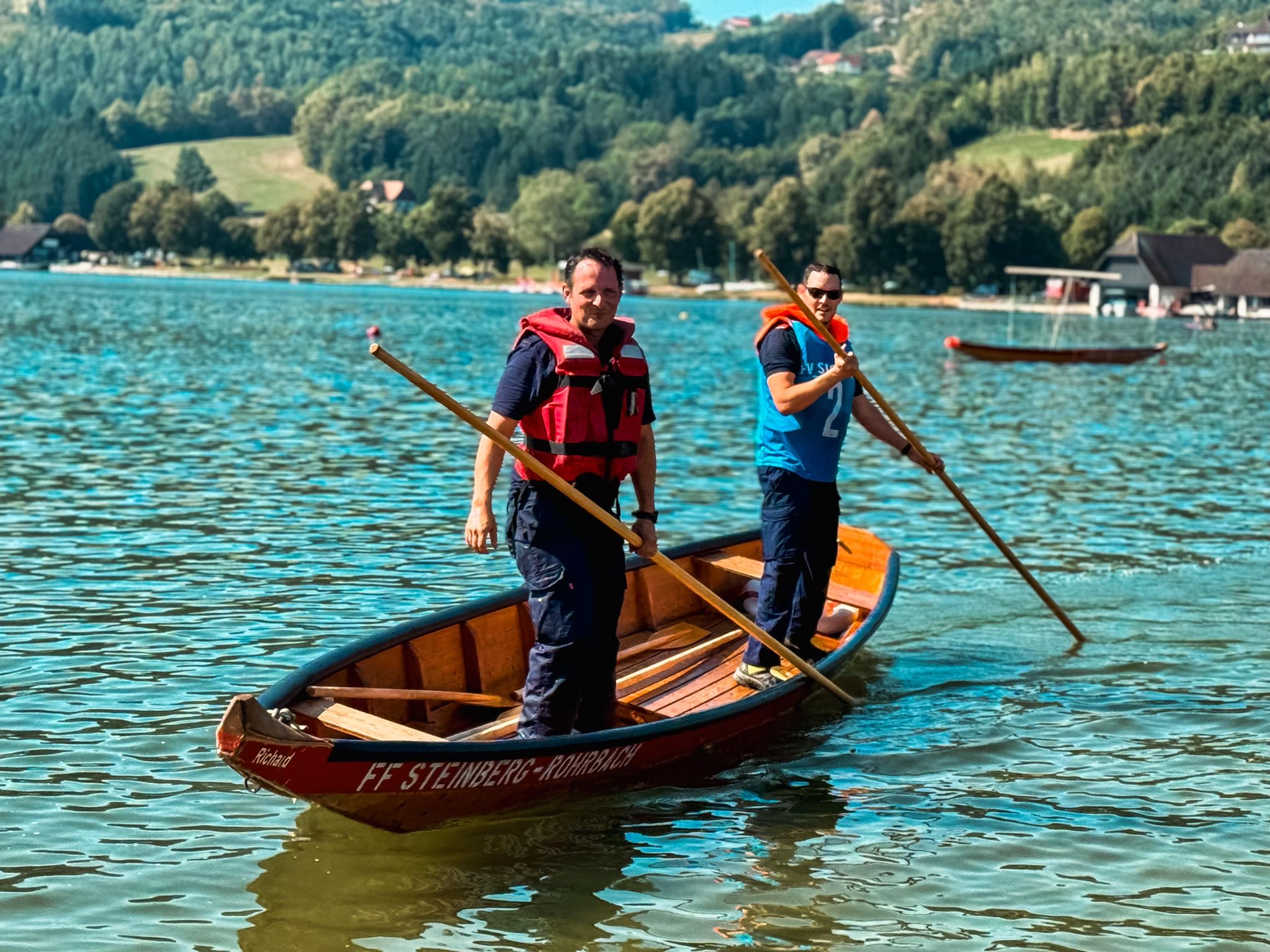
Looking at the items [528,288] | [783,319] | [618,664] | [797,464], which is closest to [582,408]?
[783,319]

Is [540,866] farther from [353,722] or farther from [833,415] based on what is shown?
[833,415]

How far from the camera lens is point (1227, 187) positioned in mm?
177375

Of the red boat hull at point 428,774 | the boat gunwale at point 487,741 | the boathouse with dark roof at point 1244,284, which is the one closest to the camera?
the red boat hull at point 428,774

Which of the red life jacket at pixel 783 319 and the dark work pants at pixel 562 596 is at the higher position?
the red life jacket at pixel 783 319

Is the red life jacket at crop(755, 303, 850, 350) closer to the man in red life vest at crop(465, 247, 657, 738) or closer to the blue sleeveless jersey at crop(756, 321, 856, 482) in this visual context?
the blue sleeveless jersey at crop(756, 321, 856, 482)

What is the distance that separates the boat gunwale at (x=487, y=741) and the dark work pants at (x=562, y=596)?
292mm

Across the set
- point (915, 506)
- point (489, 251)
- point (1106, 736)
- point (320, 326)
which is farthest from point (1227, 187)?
point (1106, 736)

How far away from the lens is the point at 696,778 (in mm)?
10641

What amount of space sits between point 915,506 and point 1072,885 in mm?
14546

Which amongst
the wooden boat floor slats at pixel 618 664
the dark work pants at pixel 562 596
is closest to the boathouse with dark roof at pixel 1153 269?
the wooden boat floor slats at pixel 618 664

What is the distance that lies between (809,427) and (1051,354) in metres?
52.6

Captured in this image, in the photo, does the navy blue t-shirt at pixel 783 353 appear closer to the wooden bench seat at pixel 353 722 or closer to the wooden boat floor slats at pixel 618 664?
the wooden boat floor slats at pixel 618 664

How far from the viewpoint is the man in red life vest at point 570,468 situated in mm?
8758

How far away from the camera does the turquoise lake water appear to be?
848cm
